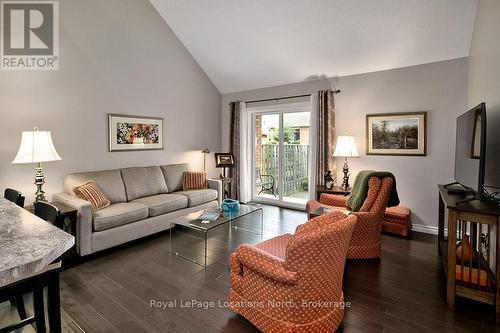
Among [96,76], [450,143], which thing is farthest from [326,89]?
[96,76]

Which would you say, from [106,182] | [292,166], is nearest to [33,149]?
[106,182]

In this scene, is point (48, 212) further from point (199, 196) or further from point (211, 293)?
point (199, 196)

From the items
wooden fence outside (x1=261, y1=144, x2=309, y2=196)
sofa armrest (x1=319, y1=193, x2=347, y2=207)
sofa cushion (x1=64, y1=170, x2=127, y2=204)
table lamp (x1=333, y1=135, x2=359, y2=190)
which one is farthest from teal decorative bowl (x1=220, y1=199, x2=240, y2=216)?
wooden fence outside (x1=261, y1=144, x2=309, y2=196)

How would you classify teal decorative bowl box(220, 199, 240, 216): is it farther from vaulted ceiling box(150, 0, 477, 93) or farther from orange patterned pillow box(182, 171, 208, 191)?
vaulted ceiling box(150, 0, 477, 93)

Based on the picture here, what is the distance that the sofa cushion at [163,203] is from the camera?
3.79m

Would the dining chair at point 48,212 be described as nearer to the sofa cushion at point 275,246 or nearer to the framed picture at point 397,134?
the sofa cushion at point 275,246

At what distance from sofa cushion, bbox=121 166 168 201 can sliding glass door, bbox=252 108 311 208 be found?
222cm

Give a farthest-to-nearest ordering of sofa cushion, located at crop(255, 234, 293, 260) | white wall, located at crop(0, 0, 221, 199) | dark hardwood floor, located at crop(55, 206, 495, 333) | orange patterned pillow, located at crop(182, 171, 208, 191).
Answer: orange patterned pillow, located at crop(182, 171, 208, 191) < white wall, located at crop(0, 0, 221, 199) < sofa cushion, located at crop(255, 234, 293, 260) < dark hardwood floor, located at crop(55, 206, 495, 333)

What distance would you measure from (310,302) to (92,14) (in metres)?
4.56

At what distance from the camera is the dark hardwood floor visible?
2020 mm

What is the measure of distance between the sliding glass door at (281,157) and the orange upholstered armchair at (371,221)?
236cm

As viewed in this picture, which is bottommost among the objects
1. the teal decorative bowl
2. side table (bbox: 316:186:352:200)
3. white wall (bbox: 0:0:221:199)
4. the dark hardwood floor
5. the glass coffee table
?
the dark hardwood floor

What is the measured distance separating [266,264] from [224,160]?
3.94 metres

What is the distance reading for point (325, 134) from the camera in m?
4.80
